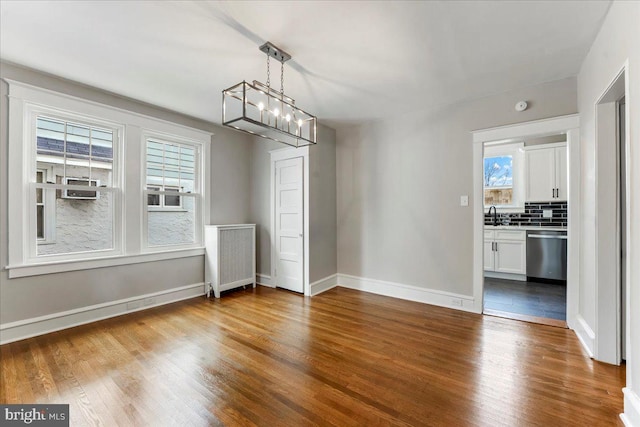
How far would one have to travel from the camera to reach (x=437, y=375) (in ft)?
6.73

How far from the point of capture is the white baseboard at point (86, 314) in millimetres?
2586

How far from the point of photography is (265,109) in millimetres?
2266

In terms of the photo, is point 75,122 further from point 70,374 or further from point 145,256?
point 70,374

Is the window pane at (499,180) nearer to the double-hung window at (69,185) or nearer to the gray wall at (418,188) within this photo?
the gray wall at (418,188)

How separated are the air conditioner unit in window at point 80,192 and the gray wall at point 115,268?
464mm

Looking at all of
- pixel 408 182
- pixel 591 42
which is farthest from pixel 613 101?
pixel 408 182

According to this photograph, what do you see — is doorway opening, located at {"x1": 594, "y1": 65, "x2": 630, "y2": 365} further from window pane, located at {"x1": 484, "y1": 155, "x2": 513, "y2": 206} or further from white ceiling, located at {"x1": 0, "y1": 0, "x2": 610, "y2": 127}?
window pane, located at {"x1": 484, "y1": 155, "x2": 513, "y2": 206}

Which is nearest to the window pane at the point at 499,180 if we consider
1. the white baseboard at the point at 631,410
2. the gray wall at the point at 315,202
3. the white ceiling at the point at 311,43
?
the white ceiling at the point at 311,43

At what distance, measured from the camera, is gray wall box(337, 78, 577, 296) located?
10.7 feet

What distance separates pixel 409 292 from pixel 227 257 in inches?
107

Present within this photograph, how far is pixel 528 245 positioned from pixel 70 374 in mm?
6113

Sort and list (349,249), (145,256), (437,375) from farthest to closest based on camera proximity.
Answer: (349,249) → (145,256) → (437,375)

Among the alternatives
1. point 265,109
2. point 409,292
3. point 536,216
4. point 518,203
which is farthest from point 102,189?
point 536,216

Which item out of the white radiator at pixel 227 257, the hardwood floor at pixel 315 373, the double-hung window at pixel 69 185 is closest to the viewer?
the hardwood floor at pixel 315 373
